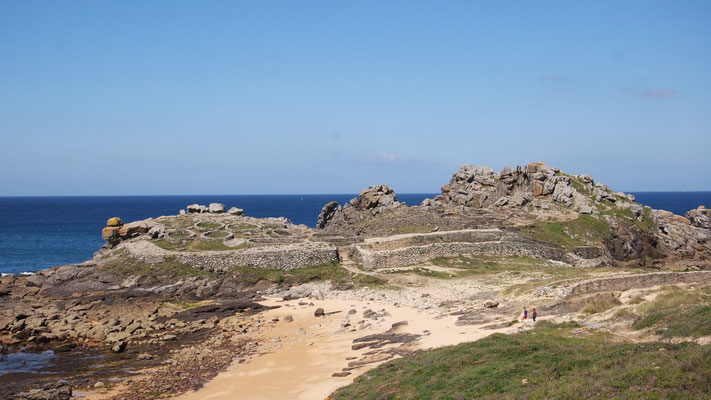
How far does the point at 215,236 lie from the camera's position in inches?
2228

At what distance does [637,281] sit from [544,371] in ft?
81.1

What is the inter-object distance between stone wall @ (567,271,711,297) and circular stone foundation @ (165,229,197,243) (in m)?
38.2

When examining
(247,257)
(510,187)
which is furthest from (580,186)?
(247,257)

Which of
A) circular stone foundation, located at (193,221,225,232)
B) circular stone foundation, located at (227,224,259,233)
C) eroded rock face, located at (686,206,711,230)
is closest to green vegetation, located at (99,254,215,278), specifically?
circular stone foundation, located at (193,221,225,232)

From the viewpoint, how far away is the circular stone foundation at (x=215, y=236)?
181ft

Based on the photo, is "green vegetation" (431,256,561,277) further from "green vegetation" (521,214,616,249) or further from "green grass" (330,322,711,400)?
"green grass" (330,322,711,400)

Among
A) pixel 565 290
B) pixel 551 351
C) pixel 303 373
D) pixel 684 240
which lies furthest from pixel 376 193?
pixel 551 351

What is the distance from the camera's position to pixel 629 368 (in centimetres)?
1523

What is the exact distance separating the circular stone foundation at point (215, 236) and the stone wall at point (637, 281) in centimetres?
3493

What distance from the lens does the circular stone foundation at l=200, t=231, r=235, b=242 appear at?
55256mm

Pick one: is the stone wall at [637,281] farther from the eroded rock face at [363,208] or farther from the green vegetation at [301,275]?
the eroded rock face at [363,208]

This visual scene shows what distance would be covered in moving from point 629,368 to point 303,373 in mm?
15374

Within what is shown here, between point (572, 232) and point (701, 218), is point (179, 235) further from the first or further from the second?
point (701, 218)

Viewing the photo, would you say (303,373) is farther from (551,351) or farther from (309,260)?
(309,260)
